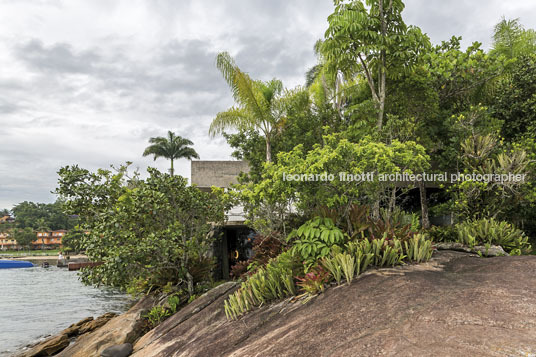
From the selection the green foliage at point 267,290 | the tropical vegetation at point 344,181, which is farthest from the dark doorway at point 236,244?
the green foliage at point 267,290

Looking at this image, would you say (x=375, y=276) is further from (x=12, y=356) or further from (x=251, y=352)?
(x=12, y=356)

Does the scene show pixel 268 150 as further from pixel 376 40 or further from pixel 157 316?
pixel 157 316

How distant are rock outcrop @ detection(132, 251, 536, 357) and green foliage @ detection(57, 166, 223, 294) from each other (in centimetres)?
248

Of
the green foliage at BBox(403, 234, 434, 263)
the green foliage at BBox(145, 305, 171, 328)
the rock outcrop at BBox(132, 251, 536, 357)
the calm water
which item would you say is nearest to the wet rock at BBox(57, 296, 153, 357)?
the green foliage at BBox(145, 305, 171, 328)

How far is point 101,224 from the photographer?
913 cm

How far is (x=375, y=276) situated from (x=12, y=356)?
12.0 metres

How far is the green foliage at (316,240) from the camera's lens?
6951 mm

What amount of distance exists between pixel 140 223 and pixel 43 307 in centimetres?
1366

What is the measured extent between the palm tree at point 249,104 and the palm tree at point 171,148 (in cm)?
2921

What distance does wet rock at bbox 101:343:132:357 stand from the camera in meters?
8.12

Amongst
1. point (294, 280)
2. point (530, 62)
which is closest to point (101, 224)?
point (294, 280)

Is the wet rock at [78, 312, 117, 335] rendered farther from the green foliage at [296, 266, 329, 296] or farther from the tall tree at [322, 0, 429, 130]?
the tall tree at [322, 0, 429, 130]

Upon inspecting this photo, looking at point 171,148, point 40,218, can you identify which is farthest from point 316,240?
point 40,218

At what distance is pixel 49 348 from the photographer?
10.5 m
